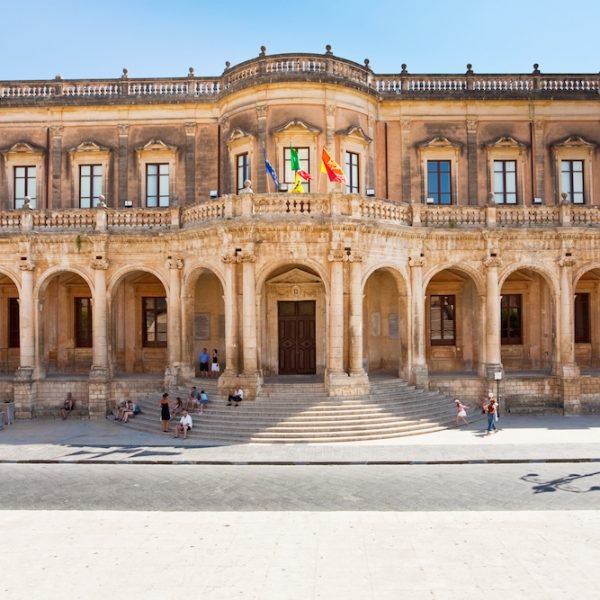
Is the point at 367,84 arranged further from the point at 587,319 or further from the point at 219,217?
the point at 587,319

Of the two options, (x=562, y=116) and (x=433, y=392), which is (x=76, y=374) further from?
(x=562, y=116)

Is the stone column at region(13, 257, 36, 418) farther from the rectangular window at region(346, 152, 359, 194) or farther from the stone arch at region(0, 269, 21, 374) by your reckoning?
the rectangular window at region(346, 152, 359, 194)

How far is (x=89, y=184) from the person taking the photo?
2738 cm

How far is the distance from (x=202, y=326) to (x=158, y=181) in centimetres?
745

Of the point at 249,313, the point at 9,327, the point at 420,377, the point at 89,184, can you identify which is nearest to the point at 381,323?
the point at 420,377

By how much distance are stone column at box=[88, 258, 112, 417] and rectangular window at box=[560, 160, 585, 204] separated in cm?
2191

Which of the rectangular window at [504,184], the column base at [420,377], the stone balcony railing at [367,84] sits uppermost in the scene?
the stone balcony railing at [367,84]

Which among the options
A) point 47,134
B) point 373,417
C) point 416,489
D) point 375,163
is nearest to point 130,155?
point 47,134

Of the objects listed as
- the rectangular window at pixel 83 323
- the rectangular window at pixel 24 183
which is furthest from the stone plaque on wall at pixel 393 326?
the rectangular window at pixel 24 183

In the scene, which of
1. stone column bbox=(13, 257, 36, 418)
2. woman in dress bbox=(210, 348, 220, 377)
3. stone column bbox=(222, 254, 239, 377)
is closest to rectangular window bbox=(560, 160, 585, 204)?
stone column bbox=(222, 254, 239, 377)

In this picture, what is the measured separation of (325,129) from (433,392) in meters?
12.2

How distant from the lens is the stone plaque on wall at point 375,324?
25703mm

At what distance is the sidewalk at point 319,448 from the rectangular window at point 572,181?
1141cm
